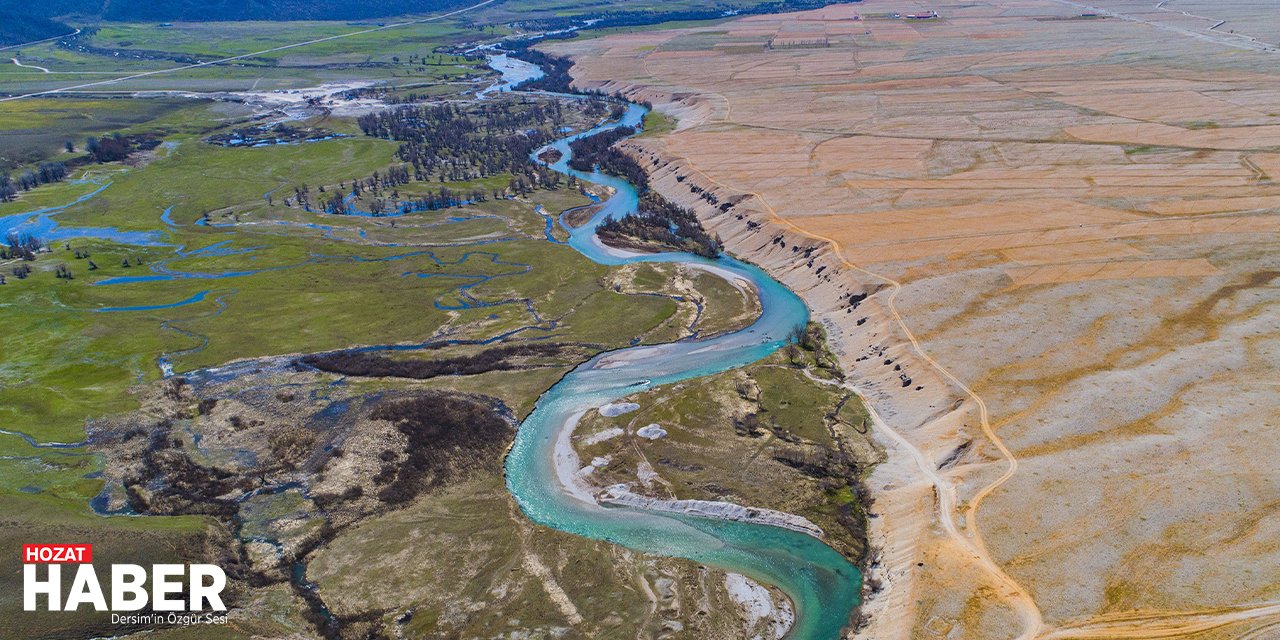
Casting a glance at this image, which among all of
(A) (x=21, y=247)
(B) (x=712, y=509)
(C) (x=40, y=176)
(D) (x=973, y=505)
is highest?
(C) (x=40, y=176)

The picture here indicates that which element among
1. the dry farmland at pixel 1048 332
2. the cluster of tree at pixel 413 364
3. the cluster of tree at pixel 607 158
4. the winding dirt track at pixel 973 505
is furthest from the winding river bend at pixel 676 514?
the cluster of tree at pixel 607 158

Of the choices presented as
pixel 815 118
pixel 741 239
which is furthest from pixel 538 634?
pixel 815 118

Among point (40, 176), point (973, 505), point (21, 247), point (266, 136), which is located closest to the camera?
point (973, 505)

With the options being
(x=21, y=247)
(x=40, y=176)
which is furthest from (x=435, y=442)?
(x=40, y=176)

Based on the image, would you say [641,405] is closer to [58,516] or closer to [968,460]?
[968,460]

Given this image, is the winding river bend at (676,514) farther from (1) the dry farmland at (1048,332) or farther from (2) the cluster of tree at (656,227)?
(2) the cluster of tree at (656,227)

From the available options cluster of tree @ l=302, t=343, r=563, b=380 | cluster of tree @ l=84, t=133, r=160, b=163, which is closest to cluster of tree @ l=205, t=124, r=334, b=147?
cluster of tree @ l=84, t=133, r=160, b=163

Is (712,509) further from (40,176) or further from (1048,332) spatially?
(40,176)
